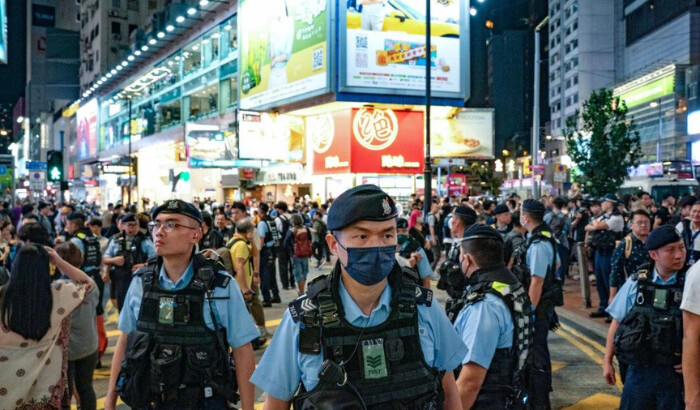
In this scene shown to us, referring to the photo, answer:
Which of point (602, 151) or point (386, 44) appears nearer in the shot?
point (386, 44)

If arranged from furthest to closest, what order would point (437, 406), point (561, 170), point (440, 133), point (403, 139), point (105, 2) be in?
point (105, 2) < point (440, 133) < point (403, 139) < point (561, 170) < point (437, 406)

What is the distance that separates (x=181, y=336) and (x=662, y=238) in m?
3.10

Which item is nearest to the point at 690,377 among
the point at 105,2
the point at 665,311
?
the point at 665,311

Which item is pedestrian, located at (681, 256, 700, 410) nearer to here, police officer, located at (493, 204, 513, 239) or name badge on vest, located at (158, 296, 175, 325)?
name badge on vest, located at (158, 296, 175, 325)

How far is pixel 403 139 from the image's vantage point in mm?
28266

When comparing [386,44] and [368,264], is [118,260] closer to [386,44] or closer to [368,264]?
[368,264]

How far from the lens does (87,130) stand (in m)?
74.6

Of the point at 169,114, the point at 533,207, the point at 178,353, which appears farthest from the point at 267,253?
the point at 169,114

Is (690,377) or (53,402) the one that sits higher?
(690,377)

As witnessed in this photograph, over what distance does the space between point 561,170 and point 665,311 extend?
74.2ft

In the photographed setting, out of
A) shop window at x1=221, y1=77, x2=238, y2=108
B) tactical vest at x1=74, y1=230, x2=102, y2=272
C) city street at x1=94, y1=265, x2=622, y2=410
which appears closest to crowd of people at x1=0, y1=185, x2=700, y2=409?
city street at x1=94, y1=265, x2=622, y2=410

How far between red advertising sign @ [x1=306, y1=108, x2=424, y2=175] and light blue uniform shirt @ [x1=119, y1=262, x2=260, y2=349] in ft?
76.0

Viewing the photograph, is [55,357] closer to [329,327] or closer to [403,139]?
[329,327]

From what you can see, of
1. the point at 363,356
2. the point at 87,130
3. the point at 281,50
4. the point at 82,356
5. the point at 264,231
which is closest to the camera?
the point at 363,356
